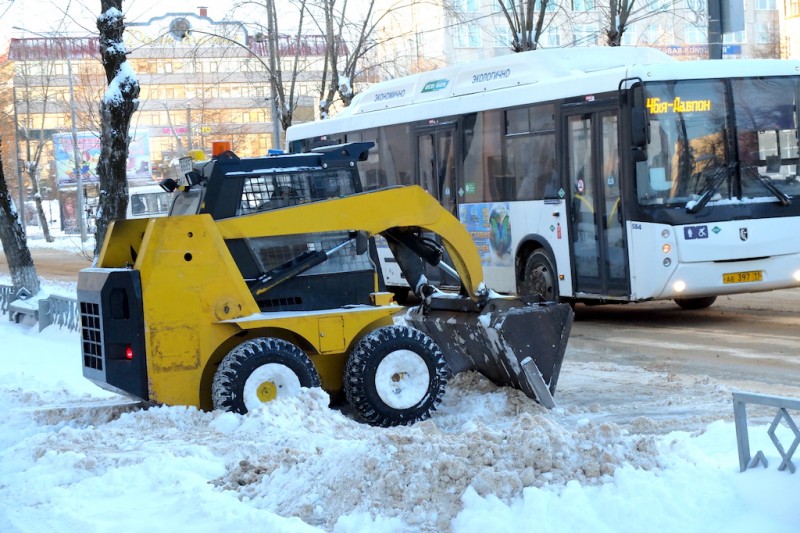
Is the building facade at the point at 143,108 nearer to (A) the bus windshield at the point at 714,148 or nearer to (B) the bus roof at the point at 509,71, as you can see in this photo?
(B) the bus roof at the point at 509,71

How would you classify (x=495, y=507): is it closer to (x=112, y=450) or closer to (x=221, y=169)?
(x=112, y=450)

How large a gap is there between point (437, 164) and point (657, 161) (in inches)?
189

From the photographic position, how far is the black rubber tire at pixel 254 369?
8836 mm

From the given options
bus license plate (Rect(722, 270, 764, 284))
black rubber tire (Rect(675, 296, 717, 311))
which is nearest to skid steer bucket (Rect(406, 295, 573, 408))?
bus license plate (Rect(722, 270, 764, 284))

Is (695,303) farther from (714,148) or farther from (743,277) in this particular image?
(714,148)

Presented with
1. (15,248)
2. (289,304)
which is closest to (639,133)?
(289,304)

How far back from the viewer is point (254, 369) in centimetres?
892

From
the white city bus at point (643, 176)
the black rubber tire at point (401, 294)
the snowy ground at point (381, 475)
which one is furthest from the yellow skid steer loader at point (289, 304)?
the black rubber tire at point (401, 294)

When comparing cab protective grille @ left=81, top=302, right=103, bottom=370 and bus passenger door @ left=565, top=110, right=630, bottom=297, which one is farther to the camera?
bus passenger door @ left=565, top=110, right=630, bottom=297

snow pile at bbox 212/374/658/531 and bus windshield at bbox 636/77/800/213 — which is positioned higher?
bus windshield at bbox 636/77/800/213

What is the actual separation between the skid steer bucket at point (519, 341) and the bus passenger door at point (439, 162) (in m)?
7.82

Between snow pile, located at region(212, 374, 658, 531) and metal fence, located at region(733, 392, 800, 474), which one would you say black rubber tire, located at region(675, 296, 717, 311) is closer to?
snow pile, located at region(212, 374, 658, 531)

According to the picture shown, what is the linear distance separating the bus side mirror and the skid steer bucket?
14.7 ft

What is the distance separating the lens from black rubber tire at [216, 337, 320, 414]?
8.84 metres
